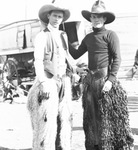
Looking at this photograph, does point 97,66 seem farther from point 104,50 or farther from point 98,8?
point 98,8

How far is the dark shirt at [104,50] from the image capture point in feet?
11.3

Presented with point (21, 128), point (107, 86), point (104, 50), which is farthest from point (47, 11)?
point (21, 128)

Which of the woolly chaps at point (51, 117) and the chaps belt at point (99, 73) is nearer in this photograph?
the woolly chaps at point (51, 117)

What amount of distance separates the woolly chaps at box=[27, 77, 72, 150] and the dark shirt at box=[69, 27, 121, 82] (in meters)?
0.38

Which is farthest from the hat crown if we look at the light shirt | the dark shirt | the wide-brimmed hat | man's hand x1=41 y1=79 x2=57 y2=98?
man's hand x1=41 y1=79 x2=57 y2=98

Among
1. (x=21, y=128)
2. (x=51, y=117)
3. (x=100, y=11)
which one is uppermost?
(x=100, y=11)

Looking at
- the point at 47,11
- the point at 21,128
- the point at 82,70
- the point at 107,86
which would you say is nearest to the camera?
the point at 47,11

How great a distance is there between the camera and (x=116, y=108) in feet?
11.5

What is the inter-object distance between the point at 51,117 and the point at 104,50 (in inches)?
36.2

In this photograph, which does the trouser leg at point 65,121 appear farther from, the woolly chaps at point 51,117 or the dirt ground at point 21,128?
the dirt ground at point 21,128

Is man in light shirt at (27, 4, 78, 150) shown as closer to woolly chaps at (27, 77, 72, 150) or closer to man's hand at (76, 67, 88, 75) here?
woolly chaps at (27, 77, 72, 150)

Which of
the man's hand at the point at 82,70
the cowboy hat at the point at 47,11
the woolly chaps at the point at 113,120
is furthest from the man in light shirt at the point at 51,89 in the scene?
the woolly chaps at the point at 113,120

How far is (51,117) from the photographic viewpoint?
3.23 m

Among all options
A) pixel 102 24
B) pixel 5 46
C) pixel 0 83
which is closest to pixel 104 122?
pixel 102 24
